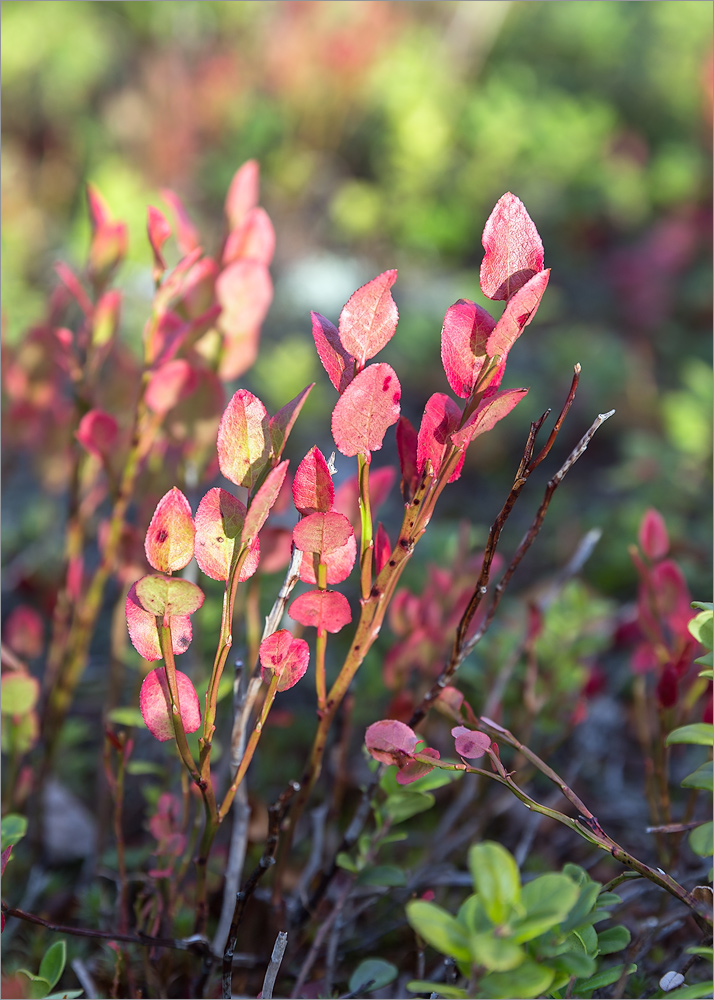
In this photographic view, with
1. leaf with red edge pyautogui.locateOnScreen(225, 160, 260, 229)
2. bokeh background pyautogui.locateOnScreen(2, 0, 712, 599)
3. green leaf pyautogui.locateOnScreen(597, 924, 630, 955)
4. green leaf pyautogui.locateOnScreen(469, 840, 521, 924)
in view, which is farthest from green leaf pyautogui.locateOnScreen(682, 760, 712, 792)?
bokeh background pyautogui.locateOnScreen(2, 0, 712, 599)

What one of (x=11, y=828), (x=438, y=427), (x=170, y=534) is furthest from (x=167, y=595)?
(x=11, y=828)

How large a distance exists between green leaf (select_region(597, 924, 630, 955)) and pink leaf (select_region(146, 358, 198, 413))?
0.73 meters

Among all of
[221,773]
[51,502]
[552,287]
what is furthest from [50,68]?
[221,773]

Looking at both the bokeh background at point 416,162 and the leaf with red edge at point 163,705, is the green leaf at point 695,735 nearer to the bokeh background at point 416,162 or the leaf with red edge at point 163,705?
the leaf with red edge at point 163,705

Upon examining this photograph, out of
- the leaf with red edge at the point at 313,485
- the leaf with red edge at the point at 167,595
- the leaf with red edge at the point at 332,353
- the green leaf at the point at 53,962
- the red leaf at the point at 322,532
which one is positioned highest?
the leaf with red edge at the point at 332,353

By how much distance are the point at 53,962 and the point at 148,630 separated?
0.34 m

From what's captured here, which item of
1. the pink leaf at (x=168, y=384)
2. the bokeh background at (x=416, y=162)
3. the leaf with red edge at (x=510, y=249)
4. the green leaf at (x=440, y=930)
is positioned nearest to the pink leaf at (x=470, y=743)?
the green leaf at (x=440, y=930)

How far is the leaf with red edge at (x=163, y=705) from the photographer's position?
0.66 metres

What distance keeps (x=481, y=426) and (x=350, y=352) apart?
5.1 inches

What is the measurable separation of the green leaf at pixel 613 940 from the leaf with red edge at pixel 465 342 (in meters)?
0.50

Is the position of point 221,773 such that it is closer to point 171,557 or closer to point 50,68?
point 171,557

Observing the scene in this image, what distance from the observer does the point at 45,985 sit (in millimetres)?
681

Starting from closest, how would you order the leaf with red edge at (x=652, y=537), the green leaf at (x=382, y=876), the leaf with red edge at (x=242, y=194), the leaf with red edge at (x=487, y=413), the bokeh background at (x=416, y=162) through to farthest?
the leaf with red edge at (x=487, y=413), the green leaf at (x=382, y=876), the leaf with red edge at (x=652, y=537), the leaf with red edge at (x=242, y=194), the bokeh background at (x=416, y=162)

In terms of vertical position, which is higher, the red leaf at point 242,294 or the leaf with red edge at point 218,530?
the red leaf at point 242,294
